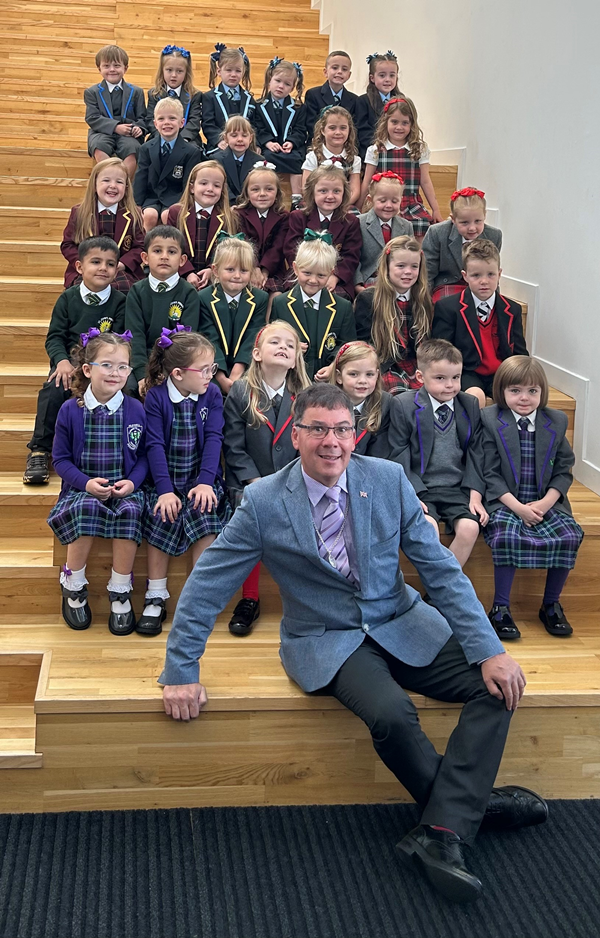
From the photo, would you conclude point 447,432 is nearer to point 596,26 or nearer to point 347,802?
point 347,802

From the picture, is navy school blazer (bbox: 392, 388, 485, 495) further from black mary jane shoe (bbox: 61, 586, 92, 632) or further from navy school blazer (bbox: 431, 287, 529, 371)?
black mary jane shoe (bbox: 61, 586, 92, 632)

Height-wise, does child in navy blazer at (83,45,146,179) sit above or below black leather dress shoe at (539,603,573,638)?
above

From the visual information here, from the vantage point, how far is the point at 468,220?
3.56 metres

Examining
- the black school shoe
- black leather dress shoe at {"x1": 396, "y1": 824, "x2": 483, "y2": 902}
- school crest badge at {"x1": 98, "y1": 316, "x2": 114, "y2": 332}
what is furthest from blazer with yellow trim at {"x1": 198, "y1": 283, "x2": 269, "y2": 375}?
black leather dress shoe at {"x1": 396, "y1": 824, "x2": 483, "y2": 902}

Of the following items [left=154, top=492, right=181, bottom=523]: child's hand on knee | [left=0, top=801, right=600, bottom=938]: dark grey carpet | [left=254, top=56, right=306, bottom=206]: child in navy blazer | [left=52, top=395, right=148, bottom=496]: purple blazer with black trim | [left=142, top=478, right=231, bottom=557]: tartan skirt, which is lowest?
[left=0, top=801, right=600, bottom=938]: dark grey carpet

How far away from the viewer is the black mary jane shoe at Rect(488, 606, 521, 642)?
2578 millimetres

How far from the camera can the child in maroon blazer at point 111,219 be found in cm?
356

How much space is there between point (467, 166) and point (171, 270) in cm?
184

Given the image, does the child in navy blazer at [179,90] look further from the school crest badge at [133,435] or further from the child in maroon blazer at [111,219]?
the school crest badge at [133,435]

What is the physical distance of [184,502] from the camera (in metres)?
2.65

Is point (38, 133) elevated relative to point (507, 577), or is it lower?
elevated

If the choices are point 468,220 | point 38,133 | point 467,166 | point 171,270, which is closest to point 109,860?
point 171,270

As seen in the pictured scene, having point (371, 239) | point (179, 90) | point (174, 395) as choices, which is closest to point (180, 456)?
point (174, 395)

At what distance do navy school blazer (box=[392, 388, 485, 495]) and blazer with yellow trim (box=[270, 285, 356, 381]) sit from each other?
0.47m
